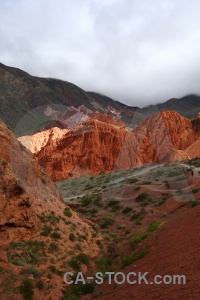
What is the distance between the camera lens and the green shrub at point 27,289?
9.05 metres

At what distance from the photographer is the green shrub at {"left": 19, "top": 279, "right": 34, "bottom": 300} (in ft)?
29.7

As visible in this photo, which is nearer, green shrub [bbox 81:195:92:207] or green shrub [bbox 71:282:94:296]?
green shrub [bbox 71:282:94:296]

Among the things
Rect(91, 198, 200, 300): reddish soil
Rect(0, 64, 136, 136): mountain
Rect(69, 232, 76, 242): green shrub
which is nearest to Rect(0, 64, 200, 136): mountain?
Rect(0, 64, 136, 136): mountain

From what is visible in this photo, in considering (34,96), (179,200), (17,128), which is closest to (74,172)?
(17,128)

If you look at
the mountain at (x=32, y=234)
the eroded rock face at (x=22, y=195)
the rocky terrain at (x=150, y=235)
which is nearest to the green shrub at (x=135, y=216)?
the rocky terrain at (x=150, y=235)

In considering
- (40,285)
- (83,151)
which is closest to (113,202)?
(40,285)

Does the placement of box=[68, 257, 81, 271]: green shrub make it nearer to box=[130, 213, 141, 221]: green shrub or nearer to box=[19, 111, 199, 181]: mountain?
box=[130, 213, 141, 221]: green shrub

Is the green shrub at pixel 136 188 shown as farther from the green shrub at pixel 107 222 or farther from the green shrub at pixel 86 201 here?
the green shrub at pixel 107 222

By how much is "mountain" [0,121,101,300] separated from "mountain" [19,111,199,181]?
5181 cm

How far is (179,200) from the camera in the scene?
2348cm

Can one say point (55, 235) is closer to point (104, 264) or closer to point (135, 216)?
point (104, 264)

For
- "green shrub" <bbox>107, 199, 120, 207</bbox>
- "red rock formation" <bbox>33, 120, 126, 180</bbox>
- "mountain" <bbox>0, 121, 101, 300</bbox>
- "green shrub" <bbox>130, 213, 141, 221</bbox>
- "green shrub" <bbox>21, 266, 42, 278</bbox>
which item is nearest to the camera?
"mountain" <bbox>0, 121, 101, 300</bbox>

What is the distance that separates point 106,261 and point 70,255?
1532 millimetres

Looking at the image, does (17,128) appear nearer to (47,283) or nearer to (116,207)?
(116,207)
